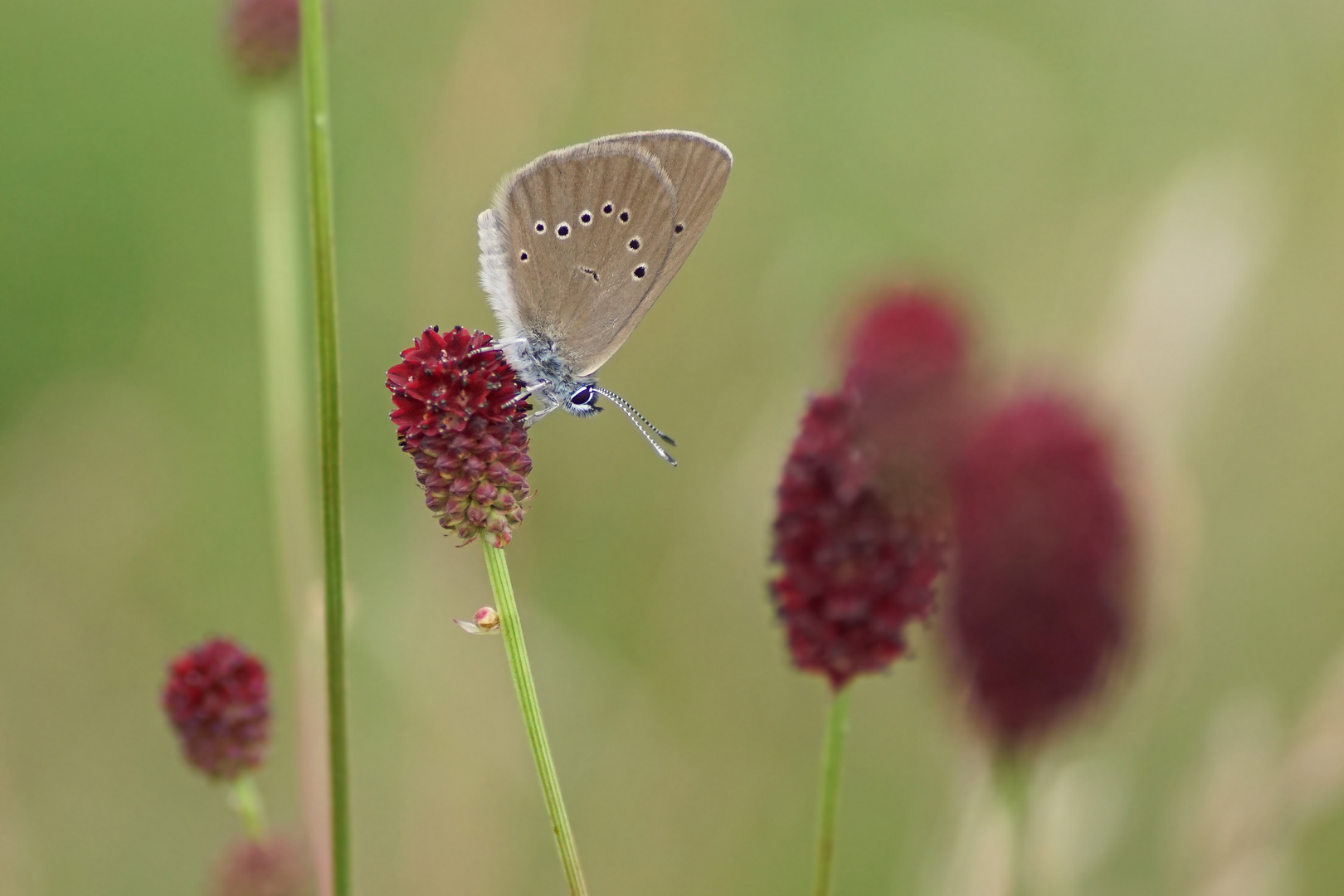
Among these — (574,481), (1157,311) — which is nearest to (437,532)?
(574,481)

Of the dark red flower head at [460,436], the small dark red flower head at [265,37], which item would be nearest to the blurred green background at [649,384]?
the small dark red flower head at [265,37]

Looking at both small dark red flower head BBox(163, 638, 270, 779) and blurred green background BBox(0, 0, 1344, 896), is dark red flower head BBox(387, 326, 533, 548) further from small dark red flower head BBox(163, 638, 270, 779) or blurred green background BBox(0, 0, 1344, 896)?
blurred green background BBox(0, 0, 1344, 896)

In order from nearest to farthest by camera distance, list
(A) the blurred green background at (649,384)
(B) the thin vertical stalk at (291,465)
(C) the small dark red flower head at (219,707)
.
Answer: (C) the small dark red flower head at (219,707)
(B) the thin vertical stalk at (291,465)
(A) the blurred green background at (649,384)

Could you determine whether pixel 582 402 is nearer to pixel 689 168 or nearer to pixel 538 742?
pixel 689 168

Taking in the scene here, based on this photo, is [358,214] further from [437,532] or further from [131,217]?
[437,532]

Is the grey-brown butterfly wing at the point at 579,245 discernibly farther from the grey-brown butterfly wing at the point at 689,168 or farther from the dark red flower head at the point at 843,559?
the dark red flower head at the point at 843,559

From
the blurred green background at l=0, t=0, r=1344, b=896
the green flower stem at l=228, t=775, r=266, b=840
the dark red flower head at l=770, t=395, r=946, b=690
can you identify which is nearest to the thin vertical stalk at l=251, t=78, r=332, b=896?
the green flower stem at l=228, t=775, r=266, b=840
